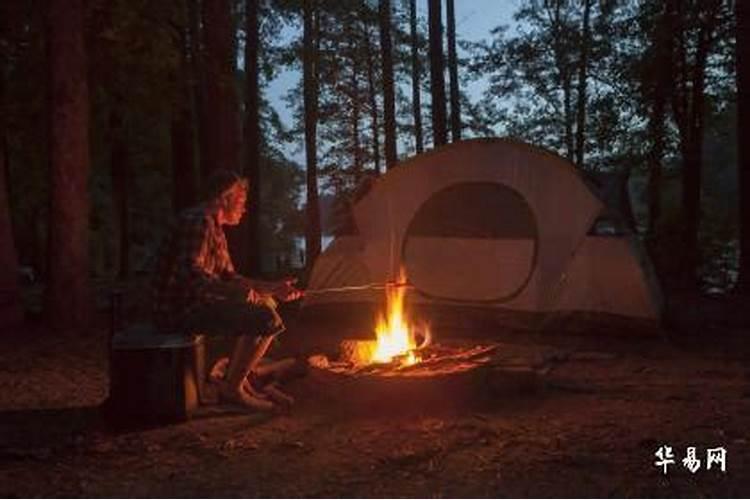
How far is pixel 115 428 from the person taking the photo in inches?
258

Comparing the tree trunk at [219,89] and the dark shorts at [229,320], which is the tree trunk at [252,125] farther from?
the dark shorts at [229,320]

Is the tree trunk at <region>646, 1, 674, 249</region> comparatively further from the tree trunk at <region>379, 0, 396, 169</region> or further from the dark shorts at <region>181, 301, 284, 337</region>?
the dark shorts at <region>181, 301, 284, 337</region>

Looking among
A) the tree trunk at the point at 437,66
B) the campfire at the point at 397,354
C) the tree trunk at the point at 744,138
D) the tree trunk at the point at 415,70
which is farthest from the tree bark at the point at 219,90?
the tree trunk at the point at 415,70

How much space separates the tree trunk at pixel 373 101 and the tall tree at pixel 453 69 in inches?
132

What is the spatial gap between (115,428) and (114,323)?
2.59 feet

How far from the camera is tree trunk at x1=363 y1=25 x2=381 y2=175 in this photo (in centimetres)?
3228

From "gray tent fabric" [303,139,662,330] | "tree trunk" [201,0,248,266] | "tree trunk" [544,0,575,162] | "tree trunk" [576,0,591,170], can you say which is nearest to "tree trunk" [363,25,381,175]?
"tree trunk" [544,0,575,162]

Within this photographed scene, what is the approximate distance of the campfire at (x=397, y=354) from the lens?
7.26m

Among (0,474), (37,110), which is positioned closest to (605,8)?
(37,110)

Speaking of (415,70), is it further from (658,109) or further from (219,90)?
(219,90)

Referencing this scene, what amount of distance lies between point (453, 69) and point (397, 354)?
2228 centimetres

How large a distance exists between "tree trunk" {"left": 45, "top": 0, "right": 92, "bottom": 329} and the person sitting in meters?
4.50

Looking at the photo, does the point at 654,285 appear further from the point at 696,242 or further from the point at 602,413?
the point at 696,242

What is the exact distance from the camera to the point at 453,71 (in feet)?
95.5
